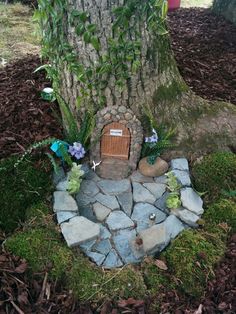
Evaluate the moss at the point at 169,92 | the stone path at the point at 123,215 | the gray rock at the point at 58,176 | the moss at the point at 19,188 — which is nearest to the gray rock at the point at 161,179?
the stone path at the point at 123,215

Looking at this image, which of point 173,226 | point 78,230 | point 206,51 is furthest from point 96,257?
point 206,51

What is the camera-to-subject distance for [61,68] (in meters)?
2.82

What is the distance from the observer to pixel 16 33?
5.29 m

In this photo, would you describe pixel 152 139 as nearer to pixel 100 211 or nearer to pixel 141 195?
pixel 141 195

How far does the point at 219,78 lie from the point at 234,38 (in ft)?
4.28

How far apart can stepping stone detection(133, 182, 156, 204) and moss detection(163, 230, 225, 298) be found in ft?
1.23

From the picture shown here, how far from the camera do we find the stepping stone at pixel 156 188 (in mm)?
2820

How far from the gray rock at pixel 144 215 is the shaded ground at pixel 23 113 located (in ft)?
2.75

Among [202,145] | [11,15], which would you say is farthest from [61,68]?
[11,15]

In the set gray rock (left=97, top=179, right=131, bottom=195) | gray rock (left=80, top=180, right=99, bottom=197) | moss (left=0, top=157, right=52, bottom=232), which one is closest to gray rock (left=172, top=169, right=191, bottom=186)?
gray rock (left=97, top=179, right=131, bottom=195)

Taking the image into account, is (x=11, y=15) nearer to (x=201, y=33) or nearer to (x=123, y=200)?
(x=201, y=33)

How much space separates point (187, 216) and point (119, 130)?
2.46 feet

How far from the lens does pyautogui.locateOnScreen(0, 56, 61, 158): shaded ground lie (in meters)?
2.97

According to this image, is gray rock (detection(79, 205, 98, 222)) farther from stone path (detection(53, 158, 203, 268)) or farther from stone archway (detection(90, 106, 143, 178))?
stone archway (detection(90, 106, 143, 178))
